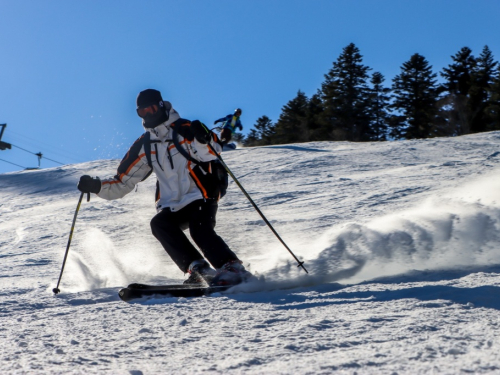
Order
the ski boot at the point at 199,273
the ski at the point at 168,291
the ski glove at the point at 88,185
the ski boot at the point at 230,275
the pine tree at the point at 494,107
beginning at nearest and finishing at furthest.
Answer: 1. the ski at the point at 168,291
2. the ski boot at the point at 230,275
3. the ski boot at the point at 199,273
4. the ski glove at the point at 88,185
5. the pine tree at the point at 494,107

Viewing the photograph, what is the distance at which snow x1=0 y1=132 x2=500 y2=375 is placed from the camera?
81.3 inches

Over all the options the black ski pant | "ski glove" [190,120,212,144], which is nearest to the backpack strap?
"ski glove" [190,120,212,144]

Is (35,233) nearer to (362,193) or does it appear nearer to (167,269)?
(167,269)

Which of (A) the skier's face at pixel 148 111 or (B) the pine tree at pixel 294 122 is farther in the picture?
(B) the pine tree at pixel 294 122

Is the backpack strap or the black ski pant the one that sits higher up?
the backpack strap

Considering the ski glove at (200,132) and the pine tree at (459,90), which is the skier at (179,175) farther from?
the pine tree at (459,90)

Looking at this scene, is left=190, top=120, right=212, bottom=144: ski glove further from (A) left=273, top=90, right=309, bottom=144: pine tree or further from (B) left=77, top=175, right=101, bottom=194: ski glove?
(A) left=273, top=90, right=309, bottom=144: pine tree

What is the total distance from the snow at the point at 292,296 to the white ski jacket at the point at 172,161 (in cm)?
60

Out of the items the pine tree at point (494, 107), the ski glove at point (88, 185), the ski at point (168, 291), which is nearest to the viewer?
the ski at point (168, 291)

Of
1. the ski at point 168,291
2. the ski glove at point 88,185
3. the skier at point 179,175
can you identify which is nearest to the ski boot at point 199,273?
the skier at point 179,175

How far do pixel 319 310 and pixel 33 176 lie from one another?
12856mm

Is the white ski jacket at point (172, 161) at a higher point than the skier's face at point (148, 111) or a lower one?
lower

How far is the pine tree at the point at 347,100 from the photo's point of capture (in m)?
39.0

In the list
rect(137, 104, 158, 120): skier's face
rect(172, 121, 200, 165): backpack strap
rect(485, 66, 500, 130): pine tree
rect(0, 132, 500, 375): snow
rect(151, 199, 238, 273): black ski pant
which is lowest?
rect(0, 132, 500, 375): snow
